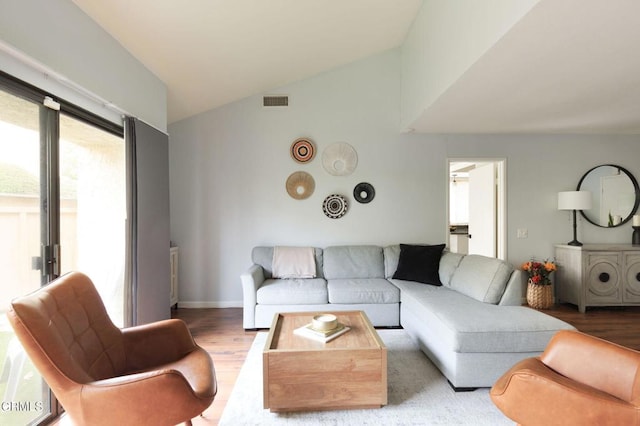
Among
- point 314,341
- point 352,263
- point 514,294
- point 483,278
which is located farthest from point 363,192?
point 314,341

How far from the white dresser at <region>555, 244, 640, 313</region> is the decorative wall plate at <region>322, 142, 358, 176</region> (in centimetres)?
300

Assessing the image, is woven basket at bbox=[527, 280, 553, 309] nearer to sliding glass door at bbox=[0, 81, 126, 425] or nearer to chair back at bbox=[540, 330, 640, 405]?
chair back at bbox=[540, 330, 640, 405]

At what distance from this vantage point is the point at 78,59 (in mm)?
1929

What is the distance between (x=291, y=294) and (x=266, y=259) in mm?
707

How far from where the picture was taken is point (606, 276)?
12.2ft

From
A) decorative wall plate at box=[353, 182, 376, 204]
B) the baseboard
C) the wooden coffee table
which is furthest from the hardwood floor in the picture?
decorative wall plate at box=[353, 182, 376, 204]

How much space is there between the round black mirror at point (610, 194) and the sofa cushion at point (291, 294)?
376cm

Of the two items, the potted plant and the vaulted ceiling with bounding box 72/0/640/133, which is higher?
the vaulted ceiling with bounding box 72/0/640/133

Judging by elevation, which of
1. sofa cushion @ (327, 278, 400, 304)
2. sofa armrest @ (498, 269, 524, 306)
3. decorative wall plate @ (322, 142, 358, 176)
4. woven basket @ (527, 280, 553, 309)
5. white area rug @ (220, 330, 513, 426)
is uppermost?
decorative wall plate @ (322, 142, 358, 176)

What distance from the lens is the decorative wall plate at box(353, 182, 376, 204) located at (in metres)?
4.02

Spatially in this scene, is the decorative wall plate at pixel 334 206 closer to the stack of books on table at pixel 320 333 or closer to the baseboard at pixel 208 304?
the baseboard at pixel 208 304

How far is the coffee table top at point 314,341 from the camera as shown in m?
1.91

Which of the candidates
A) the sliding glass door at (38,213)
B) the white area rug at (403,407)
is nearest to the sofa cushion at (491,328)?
the white area rug at (403,407)

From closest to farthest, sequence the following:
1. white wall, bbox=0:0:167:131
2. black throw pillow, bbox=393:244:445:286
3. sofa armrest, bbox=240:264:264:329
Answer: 1. white wall, bbox=0:0:167:131
2. sofa armrest, bbox=240:264:264:329
3. black throw pillow, bbox=393:244:445:286
